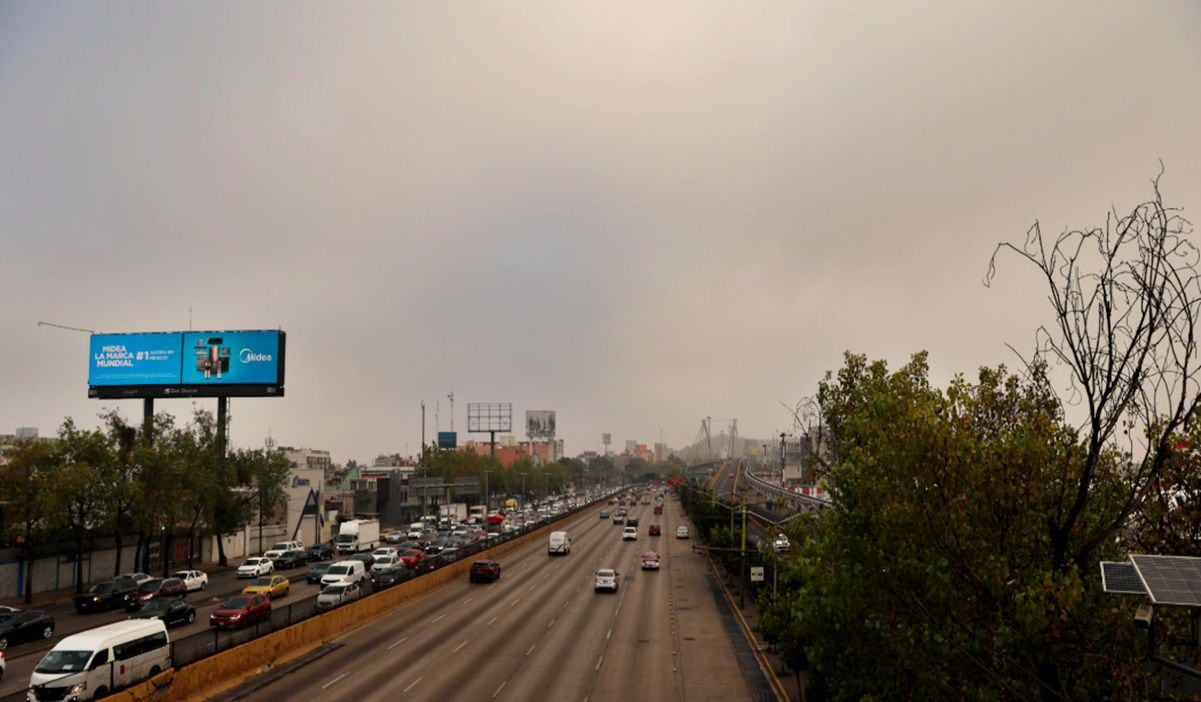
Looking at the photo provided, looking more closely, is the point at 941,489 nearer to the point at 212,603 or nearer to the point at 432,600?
the point at 432,600

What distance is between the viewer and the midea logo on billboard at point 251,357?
7094 cm

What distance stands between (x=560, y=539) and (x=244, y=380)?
32295 millimetres

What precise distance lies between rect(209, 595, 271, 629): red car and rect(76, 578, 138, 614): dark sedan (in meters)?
10.7

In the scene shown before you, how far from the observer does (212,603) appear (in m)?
46.8

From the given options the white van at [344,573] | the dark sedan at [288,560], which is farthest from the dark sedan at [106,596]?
the dark sedan at [288,560]

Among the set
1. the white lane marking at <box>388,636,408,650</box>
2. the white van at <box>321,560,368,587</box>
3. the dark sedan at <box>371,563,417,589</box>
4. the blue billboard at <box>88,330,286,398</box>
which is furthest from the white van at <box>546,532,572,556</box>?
the white lane marking at <box>388,636,408,650</box>

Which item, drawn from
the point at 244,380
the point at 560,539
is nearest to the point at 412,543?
the point at 560,539

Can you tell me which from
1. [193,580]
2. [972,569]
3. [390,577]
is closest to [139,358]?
[193,580]

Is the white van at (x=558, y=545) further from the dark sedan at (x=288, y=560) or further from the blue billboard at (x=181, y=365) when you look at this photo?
the blue billboard at (x=181, y=365)

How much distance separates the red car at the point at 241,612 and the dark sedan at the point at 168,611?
242cm

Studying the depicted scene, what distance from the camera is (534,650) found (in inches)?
1396

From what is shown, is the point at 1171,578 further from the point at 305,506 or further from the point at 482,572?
the point at 305,506

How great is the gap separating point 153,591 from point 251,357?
2912 cm

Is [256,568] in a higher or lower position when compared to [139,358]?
lower
